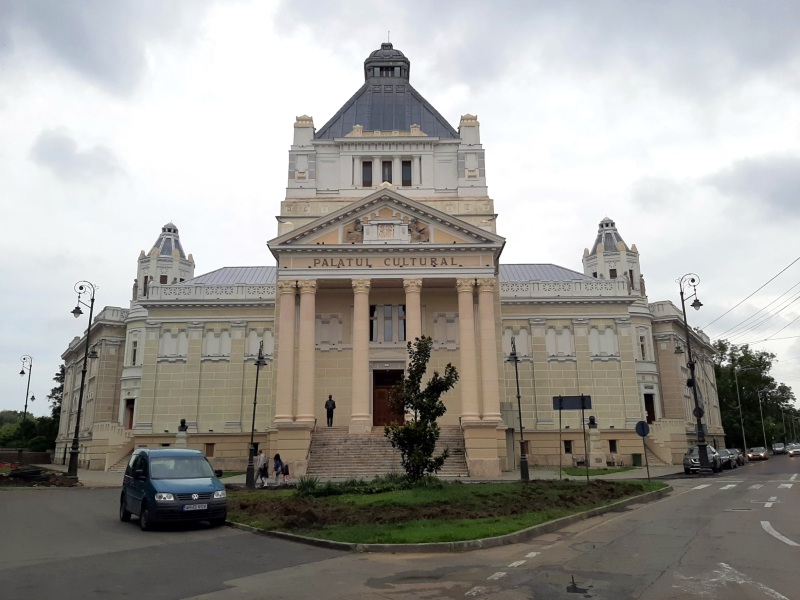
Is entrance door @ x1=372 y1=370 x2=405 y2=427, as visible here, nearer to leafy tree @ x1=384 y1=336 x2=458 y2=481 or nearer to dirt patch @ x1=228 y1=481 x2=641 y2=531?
leafy tree @ x1=384 y1=336 x2=458 y2=481

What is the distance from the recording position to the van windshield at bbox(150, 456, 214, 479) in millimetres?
16547

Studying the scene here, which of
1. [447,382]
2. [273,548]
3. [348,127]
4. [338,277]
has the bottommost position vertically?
[273,548]

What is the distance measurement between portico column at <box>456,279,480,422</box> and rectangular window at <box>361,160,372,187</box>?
11.4 meters

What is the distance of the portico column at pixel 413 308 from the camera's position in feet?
121

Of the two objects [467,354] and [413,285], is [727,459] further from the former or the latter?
[413,285]

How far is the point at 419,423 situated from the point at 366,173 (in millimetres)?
26350

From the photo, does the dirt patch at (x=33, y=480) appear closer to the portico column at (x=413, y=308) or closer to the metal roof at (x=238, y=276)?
the portico column at (x=413, y=308)

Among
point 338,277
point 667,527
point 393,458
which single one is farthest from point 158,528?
point 338,277

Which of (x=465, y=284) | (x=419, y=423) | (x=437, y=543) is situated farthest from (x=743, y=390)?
(x=437, y=543)

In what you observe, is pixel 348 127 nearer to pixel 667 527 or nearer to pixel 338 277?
pixel 338 277

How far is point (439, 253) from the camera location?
126ft

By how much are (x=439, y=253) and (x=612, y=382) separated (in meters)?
21.7

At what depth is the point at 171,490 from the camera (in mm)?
15734

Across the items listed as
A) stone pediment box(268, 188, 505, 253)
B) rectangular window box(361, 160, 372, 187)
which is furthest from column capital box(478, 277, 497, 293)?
rectangular window box(361, 160, 372, 187)
